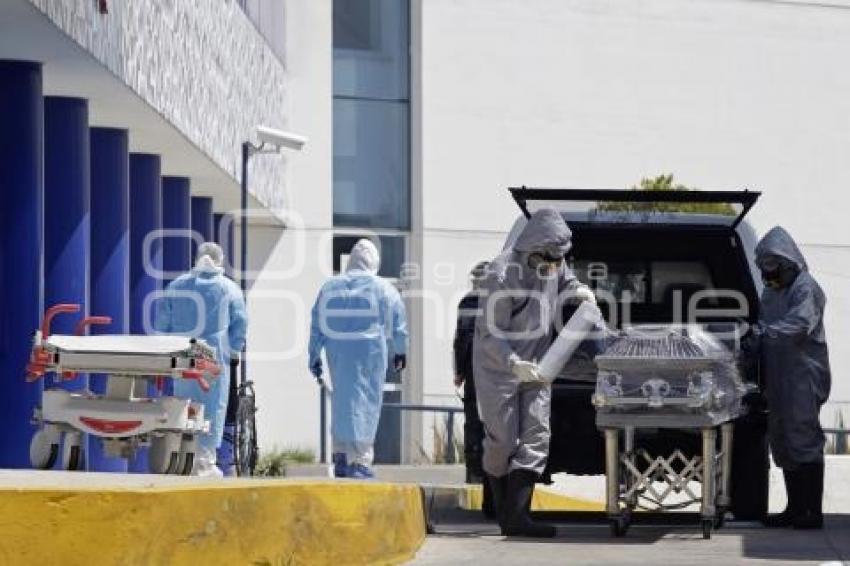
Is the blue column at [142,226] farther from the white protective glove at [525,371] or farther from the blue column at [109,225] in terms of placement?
the white protective glove at [525,371]

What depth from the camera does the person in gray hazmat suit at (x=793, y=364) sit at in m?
13.7

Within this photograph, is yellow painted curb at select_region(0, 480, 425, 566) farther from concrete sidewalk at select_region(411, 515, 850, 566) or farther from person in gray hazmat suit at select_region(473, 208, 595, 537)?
person in gray hazmat suit at select_region(473, 208, 595, 537)

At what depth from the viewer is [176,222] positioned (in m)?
25.5

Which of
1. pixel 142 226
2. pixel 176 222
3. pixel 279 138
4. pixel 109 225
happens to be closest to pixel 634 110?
pixel 176 222

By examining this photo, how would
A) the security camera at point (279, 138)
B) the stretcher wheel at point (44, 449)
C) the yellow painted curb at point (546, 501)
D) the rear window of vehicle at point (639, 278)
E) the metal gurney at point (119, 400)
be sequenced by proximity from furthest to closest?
the security camera at point (279, 138), the yellow painted curb at point (546, 501), the stretcher wheel at point (44, 449), the metal gurney at point (119, 400), the rear window of vehicle at point (639, 278)

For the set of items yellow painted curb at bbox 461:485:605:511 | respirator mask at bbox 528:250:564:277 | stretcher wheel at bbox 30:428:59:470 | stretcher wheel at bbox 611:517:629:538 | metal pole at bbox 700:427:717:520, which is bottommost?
yellow painted curb at bbox 461:485:605:511

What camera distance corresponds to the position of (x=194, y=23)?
843 inches

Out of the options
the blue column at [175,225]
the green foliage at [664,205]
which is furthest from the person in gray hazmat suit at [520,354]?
the blue column at [175,225]

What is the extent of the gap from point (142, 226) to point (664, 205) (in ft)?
26.2

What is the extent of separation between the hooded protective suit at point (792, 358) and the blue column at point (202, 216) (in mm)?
14779

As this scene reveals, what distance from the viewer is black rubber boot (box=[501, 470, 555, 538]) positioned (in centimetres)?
1274

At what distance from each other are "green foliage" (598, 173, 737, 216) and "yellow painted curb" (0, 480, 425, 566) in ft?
11.4

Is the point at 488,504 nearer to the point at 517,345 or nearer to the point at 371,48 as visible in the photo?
the point at 517,345

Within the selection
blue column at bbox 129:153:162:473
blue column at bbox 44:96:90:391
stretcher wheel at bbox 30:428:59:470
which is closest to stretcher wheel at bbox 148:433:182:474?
stretcher wheel at bbox 30:428:59:470
